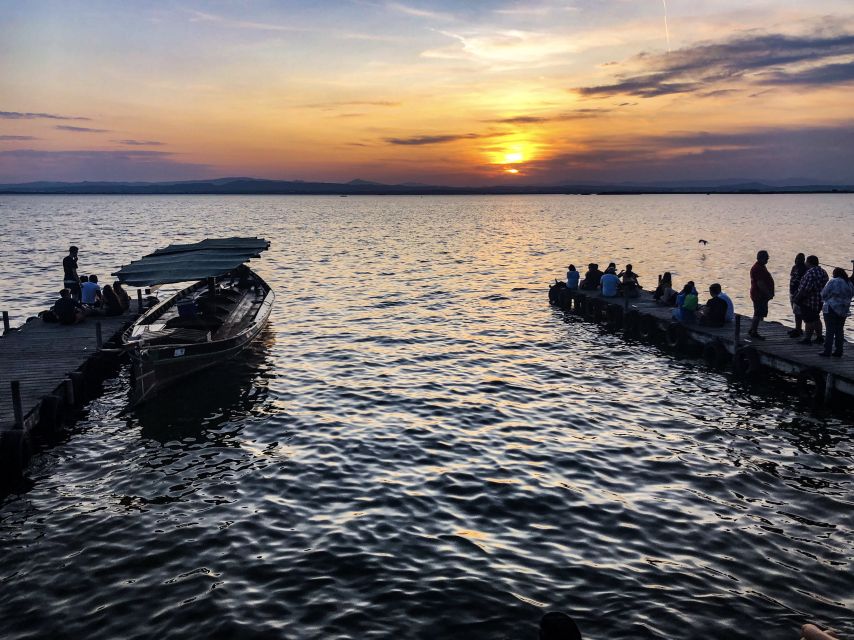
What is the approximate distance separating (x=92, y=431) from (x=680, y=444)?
16203mm

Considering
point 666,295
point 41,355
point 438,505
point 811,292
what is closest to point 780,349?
point 811,292

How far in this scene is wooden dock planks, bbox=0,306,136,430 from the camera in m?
17.1

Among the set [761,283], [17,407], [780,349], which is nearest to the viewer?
[17,407]

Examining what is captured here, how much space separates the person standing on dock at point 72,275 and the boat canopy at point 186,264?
10.4 feet

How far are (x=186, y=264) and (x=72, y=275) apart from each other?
667cm

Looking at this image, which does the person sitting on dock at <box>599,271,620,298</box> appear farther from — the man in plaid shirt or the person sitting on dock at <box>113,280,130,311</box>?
the person sitting on dock at <box>113,280,130,311</box>

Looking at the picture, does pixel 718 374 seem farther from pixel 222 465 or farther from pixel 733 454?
pixel 222 465

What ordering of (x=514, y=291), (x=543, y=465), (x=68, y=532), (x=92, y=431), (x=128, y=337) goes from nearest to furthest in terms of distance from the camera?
1. (x=68, y=532)
2. (x=543, y=465)
3. (x=92, y=431)
4. (x=128, y=337)
5. (x=514, y=291)

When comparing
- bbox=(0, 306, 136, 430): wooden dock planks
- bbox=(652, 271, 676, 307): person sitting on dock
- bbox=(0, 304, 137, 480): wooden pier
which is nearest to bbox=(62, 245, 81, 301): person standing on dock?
bbox=(0, 306, 136, 430): wooden dock planks

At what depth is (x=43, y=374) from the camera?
19359 mm

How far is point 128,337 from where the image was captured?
875 inches

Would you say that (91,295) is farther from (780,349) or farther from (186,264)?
Result: (780,349)

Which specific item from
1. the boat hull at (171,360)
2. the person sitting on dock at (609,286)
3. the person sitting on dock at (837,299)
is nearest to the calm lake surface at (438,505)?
the boat hull at (171,360)

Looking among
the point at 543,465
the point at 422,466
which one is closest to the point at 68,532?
the point at 422,466
